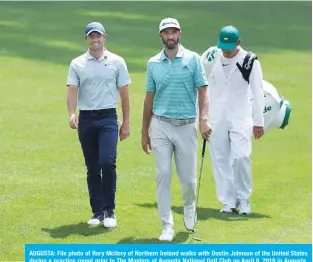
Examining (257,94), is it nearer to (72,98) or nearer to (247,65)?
(247,65)

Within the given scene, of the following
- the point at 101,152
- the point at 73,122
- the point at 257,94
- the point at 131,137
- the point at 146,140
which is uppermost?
the point at 257,94

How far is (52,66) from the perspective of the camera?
23641mm

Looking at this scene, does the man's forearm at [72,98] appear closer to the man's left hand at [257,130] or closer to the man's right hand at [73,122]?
the man's right hand at [73,122]

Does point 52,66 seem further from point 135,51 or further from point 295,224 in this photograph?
point 295,224

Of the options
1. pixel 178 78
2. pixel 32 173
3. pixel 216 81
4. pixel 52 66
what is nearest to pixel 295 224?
pixel 216 81

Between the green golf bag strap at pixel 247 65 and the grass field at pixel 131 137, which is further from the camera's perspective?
Result: the green golf bag strap at pixel 247 65

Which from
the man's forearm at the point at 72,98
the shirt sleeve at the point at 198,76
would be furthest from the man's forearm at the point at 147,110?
the man's forearm at the point at 72,98

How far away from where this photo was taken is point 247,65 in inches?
465

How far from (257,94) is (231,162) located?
3.01 ft

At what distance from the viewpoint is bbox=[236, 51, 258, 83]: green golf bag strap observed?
11789 millimetres

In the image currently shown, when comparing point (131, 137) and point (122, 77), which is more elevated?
point (122, 77)

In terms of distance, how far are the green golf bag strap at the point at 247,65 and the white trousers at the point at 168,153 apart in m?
1.60

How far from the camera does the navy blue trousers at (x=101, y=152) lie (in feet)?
35.7

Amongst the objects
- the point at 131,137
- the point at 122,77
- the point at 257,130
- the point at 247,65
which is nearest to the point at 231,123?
the point at 257,130
